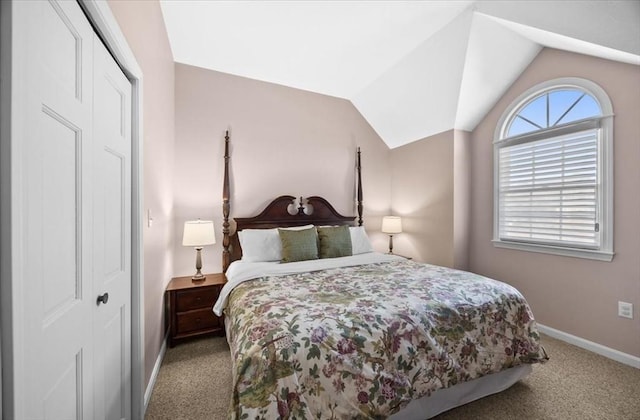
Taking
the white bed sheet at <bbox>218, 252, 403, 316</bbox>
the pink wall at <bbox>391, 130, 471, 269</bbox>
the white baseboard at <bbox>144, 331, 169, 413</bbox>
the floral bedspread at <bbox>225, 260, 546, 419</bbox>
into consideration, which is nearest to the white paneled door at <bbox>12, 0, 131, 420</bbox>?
the white baseboard at <bbox>144, 331, 169, 413</bbox>

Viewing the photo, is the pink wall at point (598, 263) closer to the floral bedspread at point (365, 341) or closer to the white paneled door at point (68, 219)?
the floral bedspread at point (365, 341)

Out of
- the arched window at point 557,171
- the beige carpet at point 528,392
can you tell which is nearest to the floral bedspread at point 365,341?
the beige carpet at point 528,392

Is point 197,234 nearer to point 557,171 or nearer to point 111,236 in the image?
point 111,236

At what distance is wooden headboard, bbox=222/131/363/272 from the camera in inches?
122

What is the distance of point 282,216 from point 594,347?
3280 millimetres

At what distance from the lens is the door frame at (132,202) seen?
0.64 metres

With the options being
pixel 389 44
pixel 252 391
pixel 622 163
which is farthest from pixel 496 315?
pixel 389 44

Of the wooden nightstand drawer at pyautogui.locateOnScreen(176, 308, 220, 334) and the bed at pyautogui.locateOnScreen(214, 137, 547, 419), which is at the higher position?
the bed at pyautogui.locateOnScreen(214, 137, 547, 419)

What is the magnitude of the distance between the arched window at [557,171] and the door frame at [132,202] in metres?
3.52

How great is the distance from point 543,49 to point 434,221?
2120 millimetres

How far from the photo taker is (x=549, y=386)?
1902 millimetres

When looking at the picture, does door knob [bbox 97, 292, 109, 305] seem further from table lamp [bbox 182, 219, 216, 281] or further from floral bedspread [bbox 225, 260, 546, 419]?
table lamp [bbox 182, 219, 216, 281]

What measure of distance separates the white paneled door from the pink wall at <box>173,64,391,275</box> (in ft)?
5.45

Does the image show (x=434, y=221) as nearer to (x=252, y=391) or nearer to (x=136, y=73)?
(x=252, y=391)
